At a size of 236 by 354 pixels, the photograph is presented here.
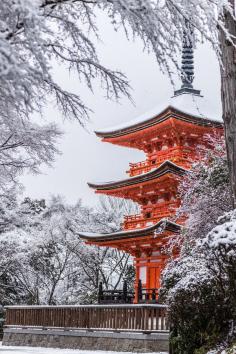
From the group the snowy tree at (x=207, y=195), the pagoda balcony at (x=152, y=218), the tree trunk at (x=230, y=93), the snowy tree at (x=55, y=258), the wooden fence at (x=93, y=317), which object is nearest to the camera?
the tree trunk at (x=230, y=93)

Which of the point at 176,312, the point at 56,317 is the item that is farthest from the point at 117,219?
the point at 176,312

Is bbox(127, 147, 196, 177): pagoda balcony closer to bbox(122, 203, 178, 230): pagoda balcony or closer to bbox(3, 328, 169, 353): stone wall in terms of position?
bbox(122, 203, 178, 230): pagoda balcony

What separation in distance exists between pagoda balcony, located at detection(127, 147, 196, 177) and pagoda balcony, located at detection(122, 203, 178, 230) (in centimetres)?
188

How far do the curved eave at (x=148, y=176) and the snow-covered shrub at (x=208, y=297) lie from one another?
13651 millimetres

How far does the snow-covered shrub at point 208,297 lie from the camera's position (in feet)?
25.8

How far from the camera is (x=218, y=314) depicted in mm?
8867

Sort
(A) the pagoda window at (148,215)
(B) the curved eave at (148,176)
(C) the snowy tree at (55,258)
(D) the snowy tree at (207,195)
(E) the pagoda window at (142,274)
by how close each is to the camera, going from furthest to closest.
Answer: (C) the snowy tree at (55,258), (A) the pagoda window at (148,215), (E) the pagoda window at (142,274), (B) the curved eave at (148,176), (D) the snowy tree at (207,195)

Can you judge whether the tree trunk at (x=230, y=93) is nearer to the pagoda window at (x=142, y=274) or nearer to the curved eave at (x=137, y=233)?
the curved eave at (x=137, y=233)

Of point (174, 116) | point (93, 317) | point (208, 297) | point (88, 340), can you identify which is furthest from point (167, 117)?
point (208, 297)

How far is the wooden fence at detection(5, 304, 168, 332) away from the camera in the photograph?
54.8ft

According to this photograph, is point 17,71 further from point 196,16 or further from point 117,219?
point 117,219

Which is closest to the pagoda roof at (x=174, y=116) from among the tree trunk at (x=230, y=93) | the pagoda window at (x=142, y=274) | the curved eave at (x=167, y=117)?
the curved eave at (x=167, y=117)

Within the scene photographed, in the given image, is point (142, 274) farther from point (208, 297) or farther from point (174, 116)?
point (208, 297)

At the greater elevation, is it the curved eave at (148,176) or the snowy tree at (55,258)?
the curved eave at (148,176)
